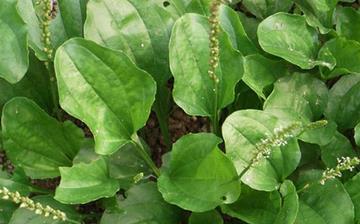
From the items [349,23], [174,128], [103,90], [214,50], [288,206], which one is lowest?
[174,128]

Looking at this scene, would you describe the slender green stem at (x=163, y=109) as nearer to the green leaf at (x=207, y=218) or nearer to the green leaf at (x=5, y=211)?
the green leaf at (x=207, y=218)

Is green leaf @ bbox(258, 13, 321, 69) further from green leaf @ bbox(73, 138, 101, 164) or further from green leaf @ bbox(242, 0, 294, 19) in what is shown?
green leaf @ bbox(73, 138, 101, 164)

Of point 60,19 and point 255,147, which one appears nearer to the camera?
point 255,147

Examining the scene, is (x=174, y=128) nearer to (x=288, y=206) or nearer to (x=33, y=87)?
(x=33, y=87)

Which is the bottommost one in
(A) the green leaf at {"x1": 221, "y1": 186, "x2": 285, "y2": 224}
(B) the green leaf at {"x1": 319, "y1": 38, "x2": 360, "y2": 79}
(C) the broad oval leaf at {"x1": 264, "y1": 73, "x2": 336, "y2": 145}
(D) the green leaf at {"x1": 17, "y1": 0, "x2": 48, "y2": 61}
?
(A) the green leaf at {"x1": 221, "y1": 186, "x2": 285, "y2": 224}

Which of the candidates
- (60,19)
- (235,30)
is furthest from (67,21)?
(235,30)

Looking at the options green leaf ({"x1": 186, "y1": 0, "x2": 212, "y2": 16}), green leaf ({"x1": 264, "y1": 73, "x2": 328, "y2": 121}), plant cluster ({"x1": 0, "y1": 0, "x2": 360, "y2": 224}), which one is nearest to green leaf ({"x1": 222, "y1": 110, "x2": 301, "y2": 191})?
plant cluster ({"x1": 0, "y1": 0, "x2": 360, "y2": 224})
